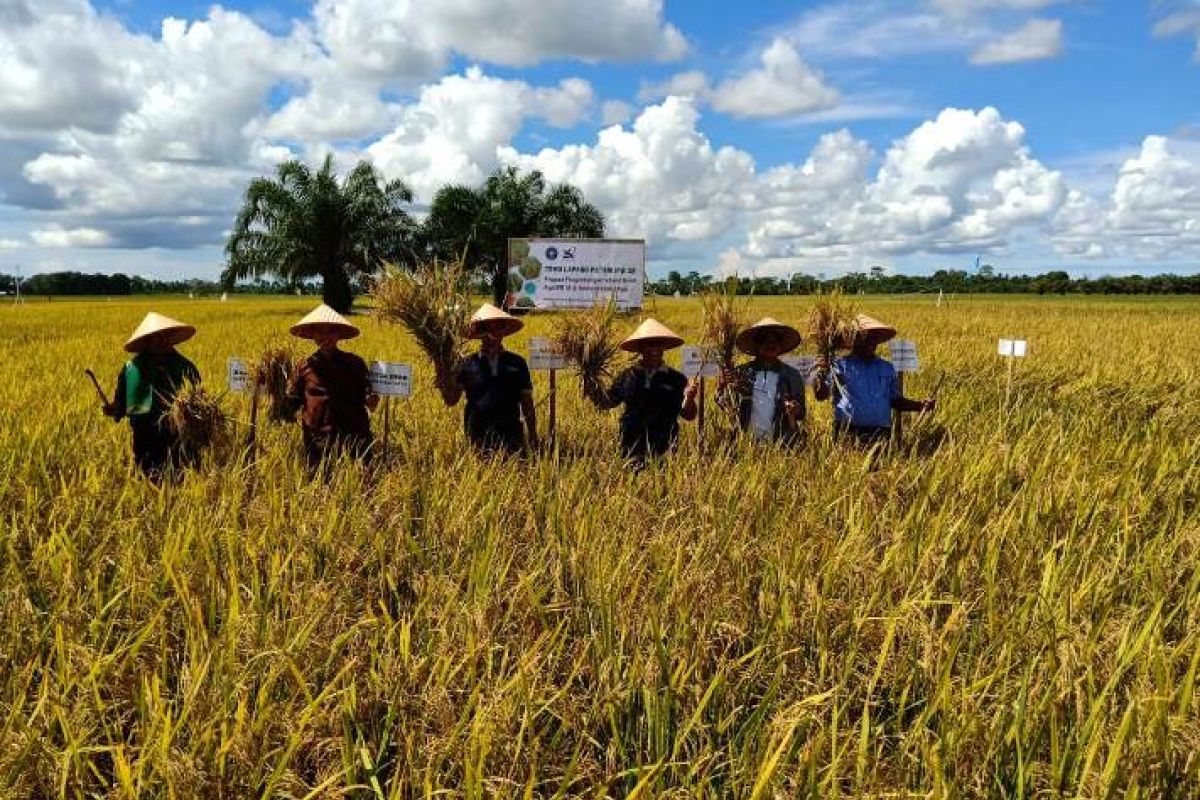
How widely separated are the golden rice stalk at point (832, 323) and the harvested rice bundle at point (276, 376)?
3160 millimetres

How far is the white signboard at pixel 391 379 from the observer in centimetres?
449

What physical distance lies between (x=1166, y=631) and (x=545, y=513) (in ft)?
7.60

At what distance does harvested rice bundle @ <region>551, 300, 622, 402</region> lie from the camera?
15.9 feet

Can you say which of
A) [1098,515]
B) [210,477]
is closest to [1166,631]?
[1098,515]

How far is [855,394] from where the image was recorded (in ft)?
16.0

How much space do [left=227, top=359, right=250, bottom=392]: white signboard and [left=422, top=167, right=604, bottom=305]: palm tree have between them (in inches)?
1139

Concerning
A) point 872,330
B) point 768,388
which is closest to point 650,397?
point 768,388

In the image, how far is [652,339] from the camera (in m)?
4.60

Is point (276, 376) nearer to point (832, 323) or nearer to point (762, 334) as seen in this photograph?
point (762, 334)

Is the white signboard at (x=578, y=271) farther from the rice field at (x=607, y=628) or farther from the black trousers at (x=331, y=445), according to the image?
the rice field at (x=607, y=628)

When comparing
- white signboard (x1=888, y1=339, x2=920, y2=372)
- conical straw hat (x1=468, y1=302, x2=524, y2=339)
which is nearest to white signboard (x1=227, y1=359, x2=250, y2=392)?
conical straw hat (x1=468, y1=302, x2=524, y2=339)

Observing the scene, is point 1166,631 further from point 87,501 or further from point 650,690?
point 87,501

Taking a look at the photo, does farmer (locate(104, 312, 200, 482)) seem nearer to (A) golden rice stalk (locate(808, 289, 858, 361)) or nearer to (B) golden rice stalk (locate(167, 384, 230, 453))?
(B) golden rice stalk (locate(167, 384, 230, 453))

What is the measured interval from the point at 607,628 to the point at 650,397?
2426mm
